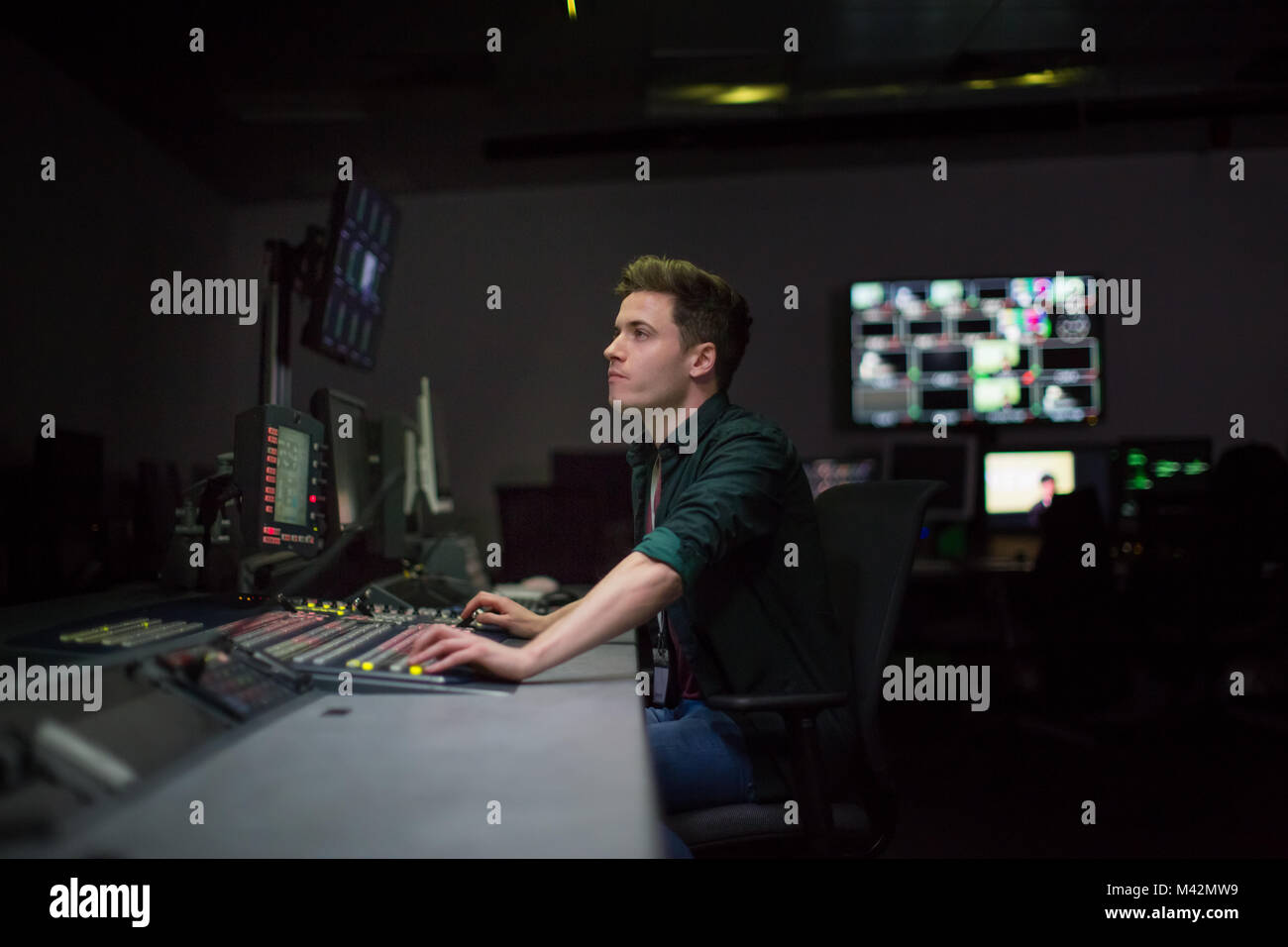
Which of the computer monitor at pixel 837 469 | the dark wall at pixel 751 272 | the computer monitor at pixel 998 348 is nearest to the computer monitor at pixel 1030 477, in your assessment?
the computer monitor at pixel 998 348

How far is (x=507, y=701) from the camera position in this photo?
99cm

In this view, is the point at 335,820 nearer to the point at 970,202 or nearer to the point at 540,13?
the point at 540,13

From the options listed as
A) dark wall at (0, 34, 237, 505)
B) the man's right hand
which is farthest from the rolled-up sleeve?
dark wall at (0, 34, 237, 505)

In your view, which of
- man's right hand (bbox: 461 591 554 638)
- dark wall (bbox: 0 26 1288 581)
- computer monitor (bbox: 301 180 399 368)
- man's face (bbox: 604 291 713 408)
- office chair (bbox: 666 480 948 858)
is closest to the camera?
office chair (bbox: 666 480 948 858)

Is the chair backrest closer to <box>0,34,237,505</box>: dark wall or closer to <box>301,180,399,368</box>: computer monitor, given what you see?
<box>301,180,399,368</box>: computer monitor

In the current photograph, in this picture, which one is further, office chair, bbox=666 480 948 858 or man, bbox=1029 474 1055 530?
man, bbox=1029 474 1055 530

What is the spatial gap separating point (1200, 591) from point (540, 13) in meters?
3.43

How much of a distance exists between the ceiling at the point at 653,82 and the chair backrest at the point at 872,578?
8.12 feet

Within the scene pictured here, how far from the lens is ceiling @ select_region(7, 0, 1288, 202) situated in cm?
334

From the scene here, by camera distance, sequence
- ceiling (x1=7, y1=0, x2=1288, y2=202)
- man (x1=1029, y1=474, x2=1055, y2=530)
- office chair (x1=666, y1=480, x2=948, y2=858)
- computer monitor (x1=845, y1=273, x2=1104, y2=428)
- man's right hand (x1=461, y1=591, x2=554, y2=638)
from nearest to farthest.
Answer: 1. office chair (x1=666, y1=480, x2=948, y2=858)
2. man's right hand (x1=461, y1=591, x2=554, y2=638)
3. ceiling (x1=7, y1=0, x2=1288, y2=202)
4. man (x1=1029, y1=474, x2=1055, y2=530)
5. computer monitor (x1=845, y1=273, x2=1104, y2=428)
